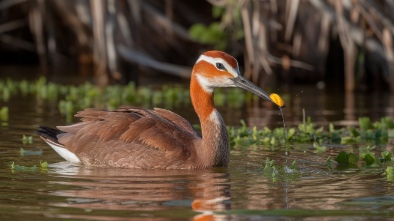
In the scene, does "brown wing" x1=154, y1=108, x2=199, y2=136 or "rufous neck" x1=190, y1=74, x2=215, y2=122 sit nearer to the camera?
"rufous neck" x1=190, y1=74, x2=215, y2=122

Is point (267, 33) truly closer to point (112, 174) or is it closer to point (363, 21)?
point (363, 21)

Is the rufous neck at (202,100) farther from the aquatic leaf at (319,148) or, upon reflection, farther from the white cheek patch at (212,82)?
the aquatic leaf at (319,148)

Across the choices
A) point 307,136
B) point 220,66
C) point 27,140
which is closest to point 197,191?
point 220,66

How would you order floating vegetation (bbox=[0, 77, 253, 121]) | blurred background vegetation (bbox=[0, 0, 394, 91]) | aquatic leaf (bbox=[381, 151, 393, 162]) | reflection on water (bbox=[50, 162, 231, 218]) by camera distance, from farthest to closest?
blurred background vegetation (bbox=[0, 0, 394, 91]), floating vegetation (bbox=[0, 77, 253, 121]), aquatic leaf (bbox=[381, 151, 393, 162]), reflection on water (bbox=[50, 162, 231, 218])

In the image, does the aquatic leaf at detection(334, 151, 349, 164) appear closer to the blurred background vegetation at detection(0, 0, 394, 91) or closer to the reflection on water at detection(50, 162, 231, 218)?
the reflection on water at detection(50, 162, 231, 218)

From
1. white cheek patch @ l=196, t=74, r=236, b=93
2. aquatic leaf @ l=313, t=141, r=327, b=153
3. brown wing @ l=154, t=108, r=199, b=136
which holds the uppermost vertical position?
white cheek patch @ l=196, t=74, r=236, b=93

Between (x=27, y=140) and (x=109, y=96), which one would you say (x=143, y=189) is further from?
(x=109, y=96)

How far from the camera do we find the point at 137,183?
888cm

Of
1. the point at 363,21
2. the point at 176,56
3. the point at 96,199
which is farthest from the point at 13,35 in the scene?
the point at 96,199

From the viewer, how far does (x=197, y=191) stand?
8.50 meters

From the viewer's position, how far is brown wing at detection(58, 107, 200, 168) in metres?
9.91

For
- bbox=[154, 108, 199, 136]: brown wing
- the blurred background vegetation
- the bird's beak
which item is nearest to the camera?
the bird's beak

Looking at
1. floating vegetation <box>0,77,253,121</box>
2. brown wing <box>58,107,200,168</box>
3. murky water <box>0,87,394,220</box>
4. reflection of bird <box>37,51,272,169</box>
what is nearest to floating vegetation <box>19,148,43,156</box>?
murky water <box>0,87,394,220</box>

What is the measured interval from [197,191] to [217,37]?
1119cm
